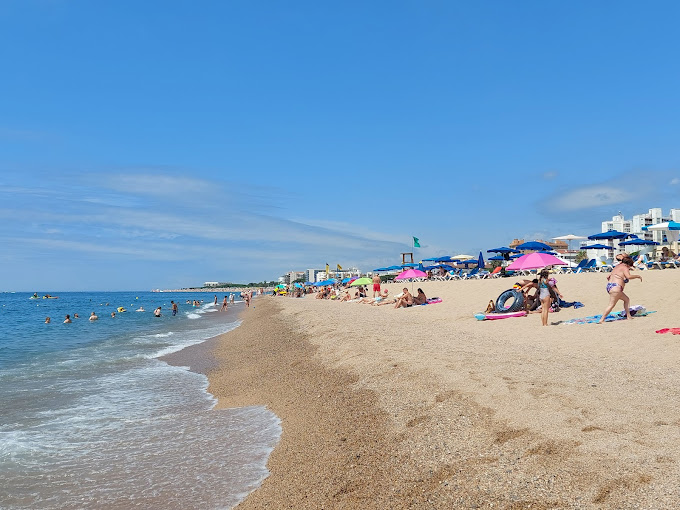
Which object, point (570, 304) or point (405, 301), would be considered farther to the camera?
point (405, 301)

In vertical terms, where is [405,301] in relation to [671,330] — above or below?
above

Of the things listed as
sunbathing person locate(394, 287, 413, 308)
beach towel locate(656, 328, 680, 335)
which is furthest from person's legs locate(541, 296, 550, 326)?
sunbathing person locate(394, 287, 413, 308)

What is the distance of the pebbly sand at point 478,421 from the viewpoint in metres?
3.21

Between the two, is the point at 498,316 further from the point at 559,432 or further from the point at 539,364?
the point at 559,432

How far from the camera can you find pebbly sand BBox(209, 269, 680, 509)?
Result: 3205mm

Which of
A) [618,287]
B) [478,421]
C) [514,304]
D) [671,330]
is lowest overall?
[478,421]

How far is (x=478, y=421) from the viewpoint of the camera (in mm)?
4461

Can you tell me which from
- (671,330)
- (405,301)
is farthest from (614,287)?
(405,301)

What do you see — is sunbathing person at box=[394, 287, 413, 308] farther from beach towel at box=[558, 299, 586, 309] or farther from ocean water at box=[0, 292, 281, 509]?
ocean water at box=[0, 292, 281, 509]

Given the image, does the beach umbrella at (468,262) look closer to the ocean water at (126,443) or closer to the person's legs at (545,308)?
the person's legs at (545,308)

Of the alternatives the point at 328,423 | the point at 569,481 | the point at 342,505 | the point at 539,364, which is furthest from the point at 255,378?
the point at 569,481

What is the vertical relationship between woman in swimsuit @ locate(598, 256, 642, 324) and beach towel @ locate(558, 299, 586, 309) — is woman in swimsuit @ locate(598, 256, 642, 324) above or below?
above

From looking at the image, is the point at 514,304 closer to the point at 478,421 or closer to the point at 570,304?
the point at 570,304

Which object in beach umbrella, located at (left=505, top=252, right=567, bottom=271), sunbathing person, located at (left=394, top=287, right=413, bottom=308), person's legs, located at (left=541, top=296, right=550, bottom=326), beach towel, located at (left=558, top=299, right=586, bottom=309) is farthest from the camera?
sunbathing person, located at (left=394, top=287, right=413, bottom=308)
